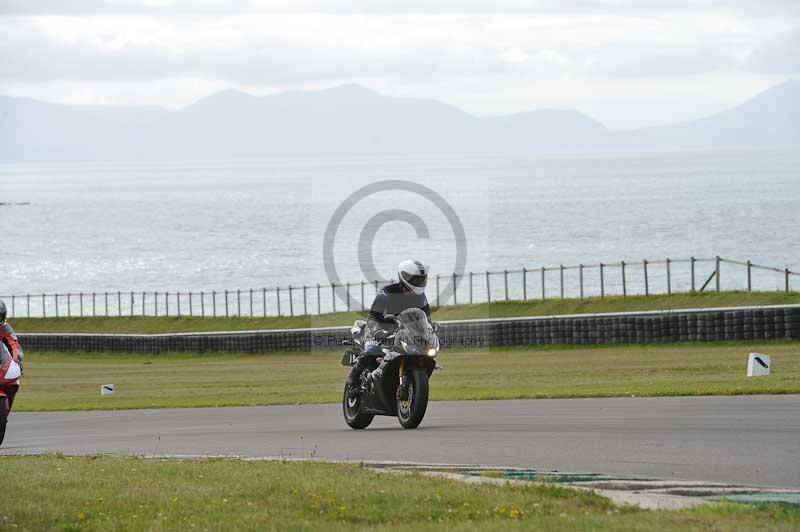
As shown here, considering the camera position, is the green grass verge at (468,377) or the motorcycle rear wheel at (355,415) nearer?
the motorcycle rear wheel at (355,415)

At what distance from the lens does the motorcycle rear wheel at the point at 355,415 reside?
697 inches

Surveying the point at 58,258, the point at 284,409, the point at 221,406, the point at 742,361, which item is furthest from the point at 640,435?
the point at 58,258

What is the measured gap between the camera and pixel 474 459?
43.4 ft

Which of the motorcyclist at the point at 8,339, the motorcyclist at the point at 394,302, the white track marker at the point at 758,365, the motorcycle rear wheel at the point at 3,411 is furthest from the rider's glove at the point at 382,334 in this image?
the white track marker at the point at 758,365

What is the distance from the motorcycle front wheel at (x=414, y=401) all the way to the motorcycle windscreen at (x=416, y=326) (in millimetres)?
382

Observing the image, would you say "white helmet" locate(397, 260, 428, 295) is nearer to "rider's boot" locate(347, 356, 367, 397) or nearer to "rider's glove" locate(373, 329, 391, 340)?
"rider's glove" locate(373, 329, 391, 340)

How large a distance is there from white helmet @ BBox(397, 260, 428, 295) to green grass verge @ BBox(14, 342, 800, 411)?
240 inches

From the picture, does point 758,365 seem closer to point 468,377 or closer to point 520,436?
point 468,377

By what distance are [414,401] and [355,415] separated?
57.1 inches

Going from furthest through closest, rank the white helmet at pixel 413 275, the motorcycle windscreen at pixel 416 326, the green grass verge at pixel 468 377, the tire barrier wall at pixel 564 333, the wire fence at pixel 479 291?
the wire fence at pixel 479 291 < the tire barrier wall at pixel 564 333 < the green grass verge at pixel 468 377 < the motorcycle windscreen at pixel 416 326 < the white helmet at pixel 413 275

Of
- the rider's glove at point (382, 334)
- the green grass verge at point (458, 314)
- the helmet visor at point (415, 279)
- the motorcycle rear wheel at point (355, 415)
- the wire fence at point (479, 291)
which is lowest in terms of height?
the wire fence at point (479, 291)

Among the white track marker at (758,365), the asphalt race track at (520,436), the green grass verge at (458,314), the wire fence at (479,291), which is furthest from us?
the wire fence at (479,291)

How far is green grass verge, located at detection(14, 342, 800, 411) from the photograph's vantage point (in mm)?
23875

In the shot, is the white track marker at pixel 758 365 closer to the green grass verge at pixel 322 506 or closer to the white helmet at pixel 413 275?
the white helmet at pixel 413 275
